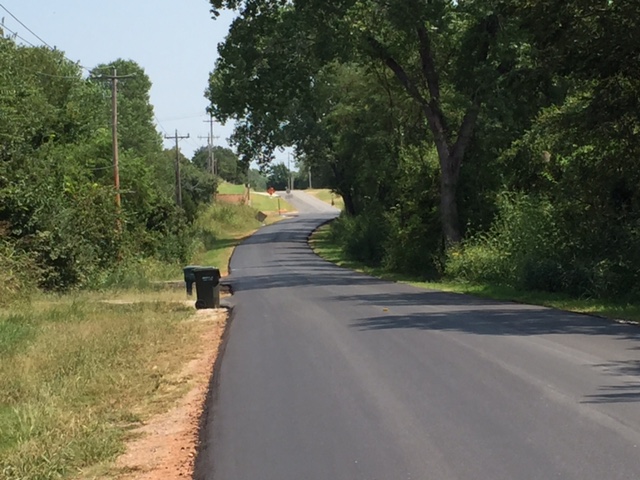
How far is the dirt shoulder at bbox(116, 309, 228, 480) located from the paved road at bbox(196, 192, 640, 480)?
28cm

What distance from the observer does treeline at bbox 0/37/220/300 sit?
33.1 m

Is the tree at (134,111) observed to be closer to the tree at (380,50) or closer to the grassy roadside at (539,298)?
the tree at (380,50)

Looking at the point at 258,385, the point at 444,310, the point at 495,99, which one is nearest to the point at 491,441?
the point at 258,385

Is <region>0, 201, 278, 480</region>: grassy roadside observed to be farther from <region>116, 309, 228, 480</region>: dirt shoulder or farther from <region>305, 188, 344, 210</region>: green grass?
<region>305, 188, 344, 210</region>: green grass

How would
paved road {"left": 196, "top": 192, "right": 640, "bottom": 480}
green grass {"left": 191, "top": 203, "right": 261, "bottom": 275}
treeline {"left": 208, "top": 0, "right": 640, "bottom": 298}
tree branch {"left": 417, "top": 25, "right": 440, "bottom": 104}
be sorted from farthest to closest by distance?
green grass {"left": 191, "top": 203, "right": 261, "bottom": 275} → tree branch {"left": 417, "top": 25, "right": 440, "bottom": 104} → treeline {"left": 208, "top": 0, "right": 640, "bottom": 298} → paved road {"left": 196, "top": 192, "right": 640, "bottom": 480}

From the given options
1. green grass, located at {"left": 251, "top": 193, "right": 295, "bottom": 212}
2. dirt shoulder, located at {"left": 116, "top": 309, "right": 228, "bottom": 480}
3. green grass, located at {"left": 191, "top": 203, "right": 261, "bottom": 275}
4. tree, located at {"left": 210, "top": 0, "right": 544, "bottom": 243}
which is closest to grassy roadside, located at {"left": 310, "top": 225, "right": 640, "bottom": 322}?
tree, located at {"left": 210, "top": 0, "right": 544, "bottom": 243}

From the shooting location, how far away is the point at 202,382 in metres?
13.4

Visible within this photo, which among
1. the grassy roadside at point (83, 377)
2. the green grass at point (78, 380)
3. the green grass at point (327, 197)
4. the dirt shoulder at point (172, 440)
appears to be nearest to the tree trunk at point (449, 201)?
the grassy roadside at point (83, 377)

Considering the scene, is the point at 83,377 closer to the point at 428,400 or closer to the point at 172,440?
the point at 172,440

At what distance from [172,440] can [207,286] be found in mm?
15926

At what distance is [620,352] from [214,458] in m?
7.01

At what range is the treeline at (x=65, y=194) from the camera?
33062 millimetres

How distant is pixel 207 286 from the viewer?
83.8 feet

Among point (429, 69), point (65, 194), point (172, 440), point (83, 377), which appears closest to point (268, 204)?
point (65, 194)
